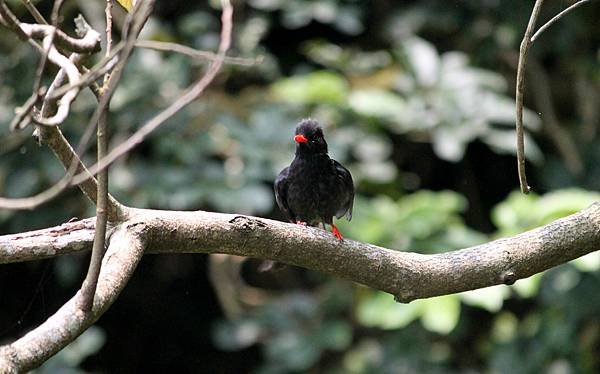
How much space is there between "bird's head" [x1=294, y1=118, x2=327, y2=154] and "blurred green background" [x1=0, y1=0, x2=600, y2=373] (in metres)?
0.86

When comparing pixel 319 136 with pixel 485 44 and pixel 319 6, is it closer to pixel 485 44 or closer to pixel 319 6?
pixel 319 6

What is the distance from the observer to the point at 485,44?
565cm

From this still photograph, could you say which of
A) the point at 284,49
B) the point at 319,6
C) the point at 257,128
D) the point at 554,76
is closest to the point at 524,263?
the point at 257,128

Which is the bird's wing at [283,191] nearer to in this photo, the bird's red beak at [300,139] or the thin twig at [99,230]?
the bird's red beak at [300,139]

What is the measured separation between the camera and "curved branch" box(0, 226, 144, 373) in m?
1.74

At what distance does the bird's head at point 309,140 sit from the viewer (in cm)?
375

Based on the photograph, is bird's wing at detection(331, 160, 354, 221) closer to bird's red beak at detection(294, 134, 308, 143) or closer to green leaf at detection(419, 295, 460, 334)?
bird's red beak at detection(294, 134, 308, 143)

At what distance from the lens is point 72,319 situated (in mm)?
1852

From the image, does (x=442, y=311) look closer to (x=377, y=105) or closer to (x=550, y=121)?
(x=377, y=105)

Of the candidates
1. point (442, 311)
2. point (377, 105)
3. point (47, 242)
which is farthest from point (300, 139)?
point (47, 242)

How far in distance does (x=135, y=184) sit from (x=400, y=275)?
2543 mm

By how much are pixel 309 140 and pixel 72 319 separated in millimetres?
2035

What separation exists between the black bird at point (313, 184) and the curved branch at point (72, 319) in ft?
5.15

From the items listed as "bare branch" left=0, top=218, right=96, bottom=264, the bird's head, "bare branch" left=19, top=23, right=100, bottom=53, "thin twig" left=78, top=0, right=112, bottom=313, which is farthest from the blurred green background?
"bare branch" left=19, top=23, right=100, bottom=53
